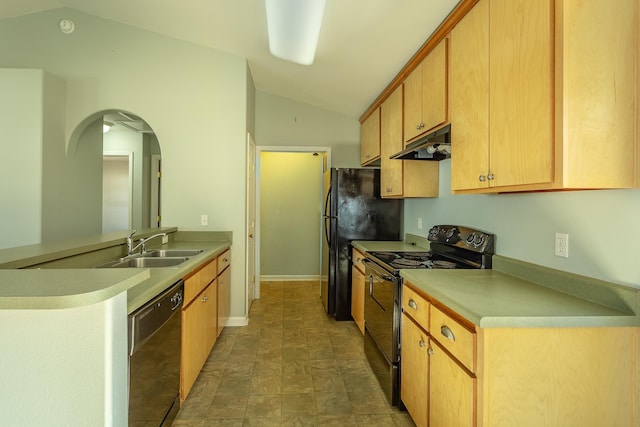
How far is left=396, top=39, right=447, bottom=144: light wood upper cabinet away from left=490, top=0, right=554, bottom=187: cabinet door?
1.69 ft

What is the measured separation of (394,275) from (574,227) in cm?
93

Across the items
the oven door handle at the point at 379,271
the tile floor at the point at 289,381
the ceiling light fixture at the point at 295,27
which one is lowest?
the tile floor at the point at 289,381

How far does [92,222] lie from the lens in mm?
3754

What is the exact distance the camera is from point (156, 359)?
5.06 ft

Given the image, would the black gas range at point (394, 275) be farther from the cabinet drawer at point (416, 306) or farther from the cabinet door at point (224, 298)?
the cabinet door at point (224, 298)

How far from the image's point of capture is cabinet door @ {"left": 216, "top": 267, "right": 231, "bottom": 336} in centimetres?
301

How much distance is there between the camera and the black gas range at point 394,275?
2049 millimetres

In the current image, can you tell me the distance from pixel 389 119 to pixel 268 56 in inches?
51.5

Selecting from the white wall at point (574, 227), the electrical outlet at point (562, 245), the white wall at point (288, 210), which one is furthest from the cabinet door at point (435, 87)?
the white wall at point (288, 210)

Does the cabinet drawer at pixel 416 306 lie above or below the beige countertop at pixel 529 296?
below

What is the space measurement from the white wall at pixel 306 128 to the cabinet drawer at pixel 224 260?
5.24 feet

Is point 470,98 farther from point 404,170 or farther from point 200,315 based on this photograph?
point 200,315

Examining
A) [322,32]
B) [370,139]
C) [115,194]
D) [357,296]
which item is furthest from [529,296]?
[115,194]

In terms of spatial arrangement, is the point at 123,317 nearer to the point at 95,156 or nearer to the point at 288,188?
the point at 95,156
